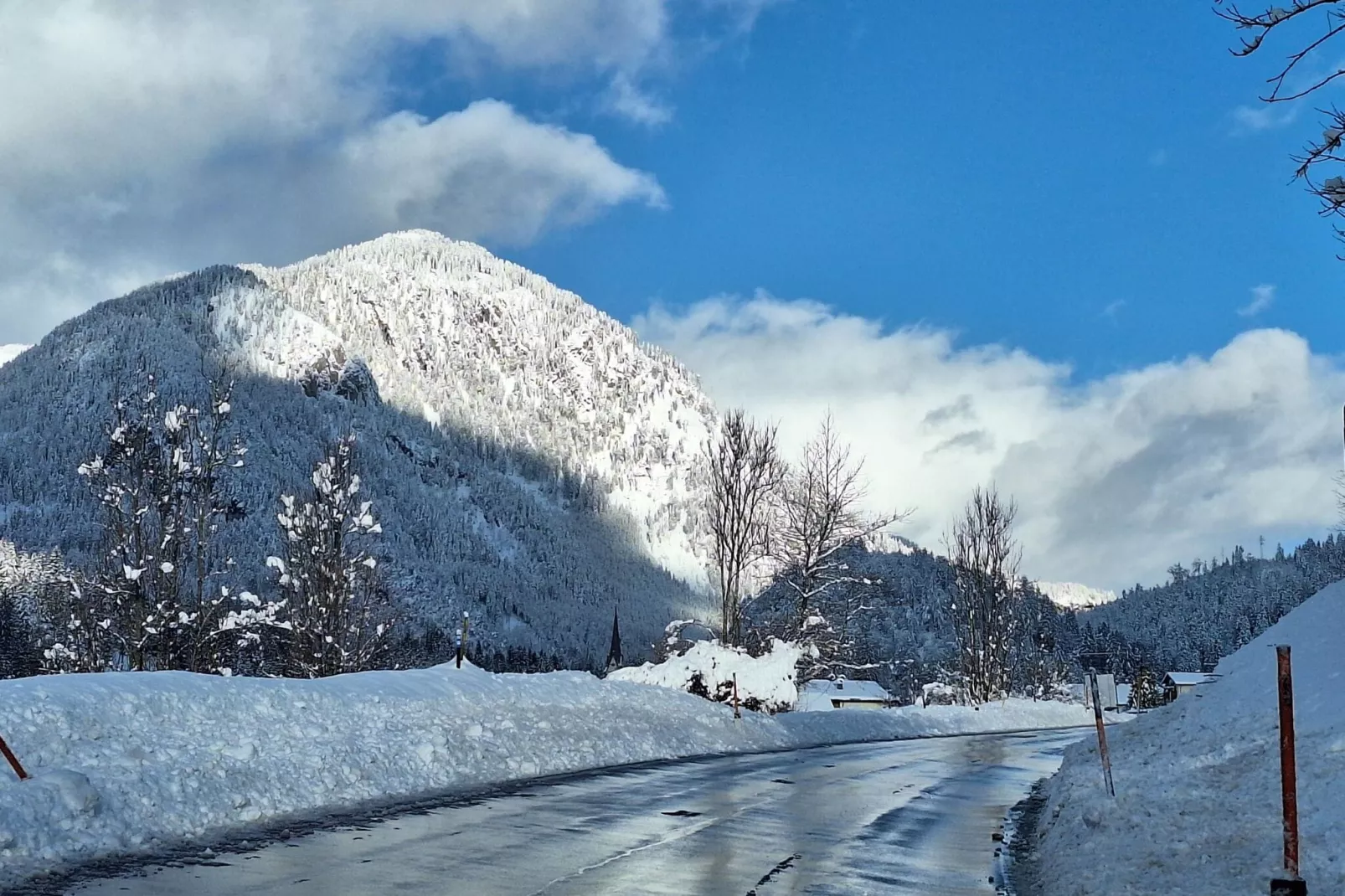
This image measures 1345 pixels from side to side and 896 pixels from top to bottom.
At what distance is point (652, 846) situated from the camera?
11188 mm

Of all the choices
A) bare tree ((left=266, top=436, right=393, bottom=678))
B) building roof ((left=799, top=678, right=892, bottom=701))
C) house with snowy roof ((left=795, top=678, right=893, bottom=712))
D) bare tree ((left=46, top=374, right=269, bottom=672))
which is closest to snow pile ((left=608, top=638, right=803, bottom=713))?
bare tree ((left=266, top=436, right=393, bottom=678))

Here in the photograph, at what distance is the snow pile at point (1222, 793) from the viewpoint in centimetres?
836

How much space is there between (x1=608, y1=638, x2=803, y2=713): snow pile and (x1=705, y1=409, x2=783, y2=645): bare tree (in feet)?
13.3

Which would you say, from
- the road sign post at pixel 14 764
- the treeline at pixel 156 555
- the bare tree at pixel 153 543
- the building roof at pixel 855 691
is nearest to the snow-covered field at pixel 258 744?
the road sign post at pixel 14 764

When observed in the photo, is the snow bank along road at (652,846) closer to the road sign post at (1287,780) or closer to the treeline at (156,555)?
the road sign post at (1287,780)

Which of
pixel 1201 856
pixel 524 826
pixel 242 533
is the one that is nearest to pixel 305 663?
pixel 524 826

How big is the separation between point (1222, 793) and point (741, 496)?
30.8 meters

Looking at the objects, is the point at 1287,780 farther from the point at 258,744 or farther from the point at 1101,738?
the point at 258,744

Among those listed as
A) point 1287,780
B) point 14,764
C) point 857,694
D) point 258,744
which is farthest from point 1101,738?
point 857,694

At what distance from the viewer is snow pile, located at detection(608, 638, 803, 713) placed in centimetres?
3525

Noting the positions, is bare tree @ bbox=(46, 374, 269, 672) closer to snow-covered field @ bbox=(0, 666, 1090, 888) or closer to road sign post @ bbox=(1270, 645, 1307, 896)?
snow-covered field @ bbox=(0, 666, 1090, 888)

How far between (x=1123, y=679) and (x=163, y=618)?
13328 cm

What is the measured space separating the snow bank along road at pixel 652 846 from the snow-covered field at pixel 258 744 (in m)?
1.40

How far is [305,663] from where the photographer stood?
40.1m
